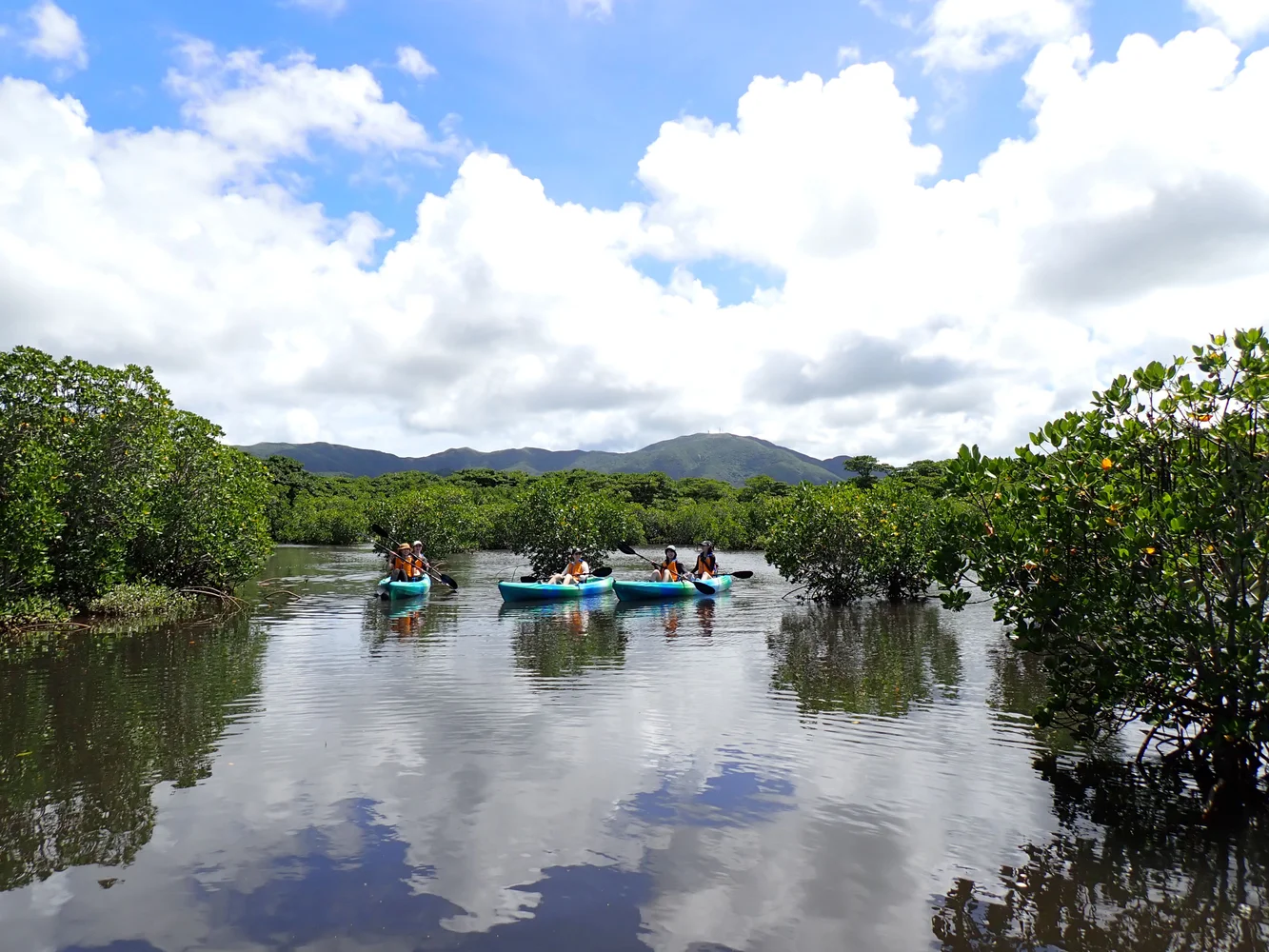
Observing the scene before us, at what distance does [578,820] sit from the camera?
280 inches

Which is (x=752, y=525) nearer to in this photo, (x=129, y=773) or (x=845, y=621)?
(x=845, y=621)

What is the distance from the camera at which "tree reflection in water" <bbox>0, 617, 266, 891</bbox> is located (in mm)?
6629

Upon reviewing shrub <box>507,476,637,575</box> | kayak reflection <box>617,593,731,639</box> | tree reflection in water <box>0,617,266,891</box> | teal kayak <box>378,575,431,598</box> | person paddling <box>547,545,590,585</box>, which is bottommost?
tree reflection in water <box>0,617,266,891</box>

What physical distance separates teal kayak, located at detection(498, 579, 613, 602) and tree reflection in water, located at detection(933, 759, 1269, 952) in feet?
55.6

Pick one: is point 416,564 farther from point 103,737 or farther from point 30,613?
point 103,737

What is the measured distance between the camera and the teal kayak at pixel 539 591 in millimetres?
22844

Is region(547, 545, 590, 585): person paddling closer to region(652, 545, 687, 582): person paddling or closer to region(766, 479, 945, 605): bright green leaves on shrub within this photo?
region(652, 545, 687, 582): person paddling

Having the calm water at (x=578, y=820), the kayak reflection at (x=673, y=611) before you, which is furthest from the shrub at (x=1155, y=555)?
the kayak reflection at (x=673, y=611)

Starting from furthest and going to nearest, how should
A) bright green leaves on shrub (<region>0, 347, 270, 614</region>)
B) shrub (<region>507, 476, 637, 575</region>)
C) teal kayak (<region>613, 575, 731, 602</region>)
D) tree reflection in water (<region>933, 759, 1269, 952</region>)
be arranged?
shrub (<region>507, 476, 637, 575</region>)
teal kayak (<region>613, 575, 731, 602</region>)
bright green leaves on shrub (<region>0, 347, 270, 614</region>)
tree reflection in water (<region>933, 759, 1269, 952</region>)

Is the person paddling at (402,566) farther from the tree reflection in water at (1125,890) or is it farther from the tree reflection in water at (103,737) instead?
the tree reflection in water at (1125,890)

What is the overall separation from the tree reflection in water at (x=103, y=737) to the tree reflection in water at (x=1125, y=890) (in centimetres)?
644

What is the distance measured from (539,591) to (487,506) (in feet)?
137

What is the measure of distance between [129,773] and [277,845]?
2752 mm

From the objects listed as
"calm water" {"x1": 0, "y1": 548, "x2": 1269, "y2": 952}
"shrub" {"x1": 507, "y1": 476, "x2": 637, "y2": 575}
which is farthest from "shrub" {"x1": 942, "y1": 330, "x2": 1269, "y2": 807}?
"shrub" {"x1": 507, "y1": 476, "x2": 637, "y2": 575}
